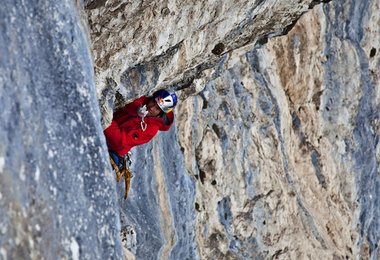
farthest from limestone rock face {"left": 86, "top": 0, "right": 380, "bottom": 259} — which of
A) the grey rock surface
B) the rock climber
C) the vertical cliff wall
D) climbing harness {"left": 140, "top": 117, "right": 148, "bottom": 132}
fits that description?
the grey rock surface

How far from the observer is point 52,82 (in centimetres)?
812

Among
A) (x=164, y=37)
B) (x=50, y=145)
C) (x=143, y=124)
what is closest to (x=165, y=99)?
(x=143, y=124)

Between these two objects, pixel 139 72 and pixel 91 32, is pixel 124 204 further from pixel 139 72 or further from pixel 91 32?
pixel 91 32

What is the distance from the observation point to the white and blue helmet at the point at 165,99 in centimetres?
1387

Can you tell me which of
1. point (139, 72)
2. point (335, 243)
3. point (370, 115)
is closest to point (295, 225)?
point (335, 243)

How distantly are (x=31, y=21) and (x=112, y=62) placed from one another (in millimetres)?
4229

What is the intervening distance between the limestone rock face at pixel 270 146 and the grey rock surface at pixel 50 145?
6210mm

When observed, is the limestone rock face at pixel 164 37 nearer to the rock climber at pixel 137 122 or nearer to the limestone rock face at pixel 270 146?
the limestone rock face at pixel 270 146

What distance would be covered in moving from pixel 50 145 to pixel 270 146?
36.6 feet

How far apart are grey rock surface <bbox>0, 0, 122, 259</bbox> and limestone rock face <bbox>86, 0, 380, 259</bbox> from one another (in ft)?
20.4

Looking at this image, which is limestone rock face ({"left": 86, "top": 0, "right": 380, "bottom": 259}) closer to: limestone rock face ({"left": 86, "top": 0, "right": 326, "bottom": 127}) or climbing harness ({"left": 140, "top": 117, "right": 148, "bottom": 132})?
limestone rock face ({"left": 86, "top": 0, "right": 326, "bottom": 127})

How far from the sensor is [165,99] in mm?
13898

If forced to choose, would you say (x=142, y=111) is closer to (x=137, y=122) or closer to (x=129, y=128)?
(x=137, y=122)

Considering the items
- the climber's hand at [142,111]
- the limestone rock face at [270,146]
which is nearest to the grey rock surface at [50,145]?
the climber's hand at [142,111]
